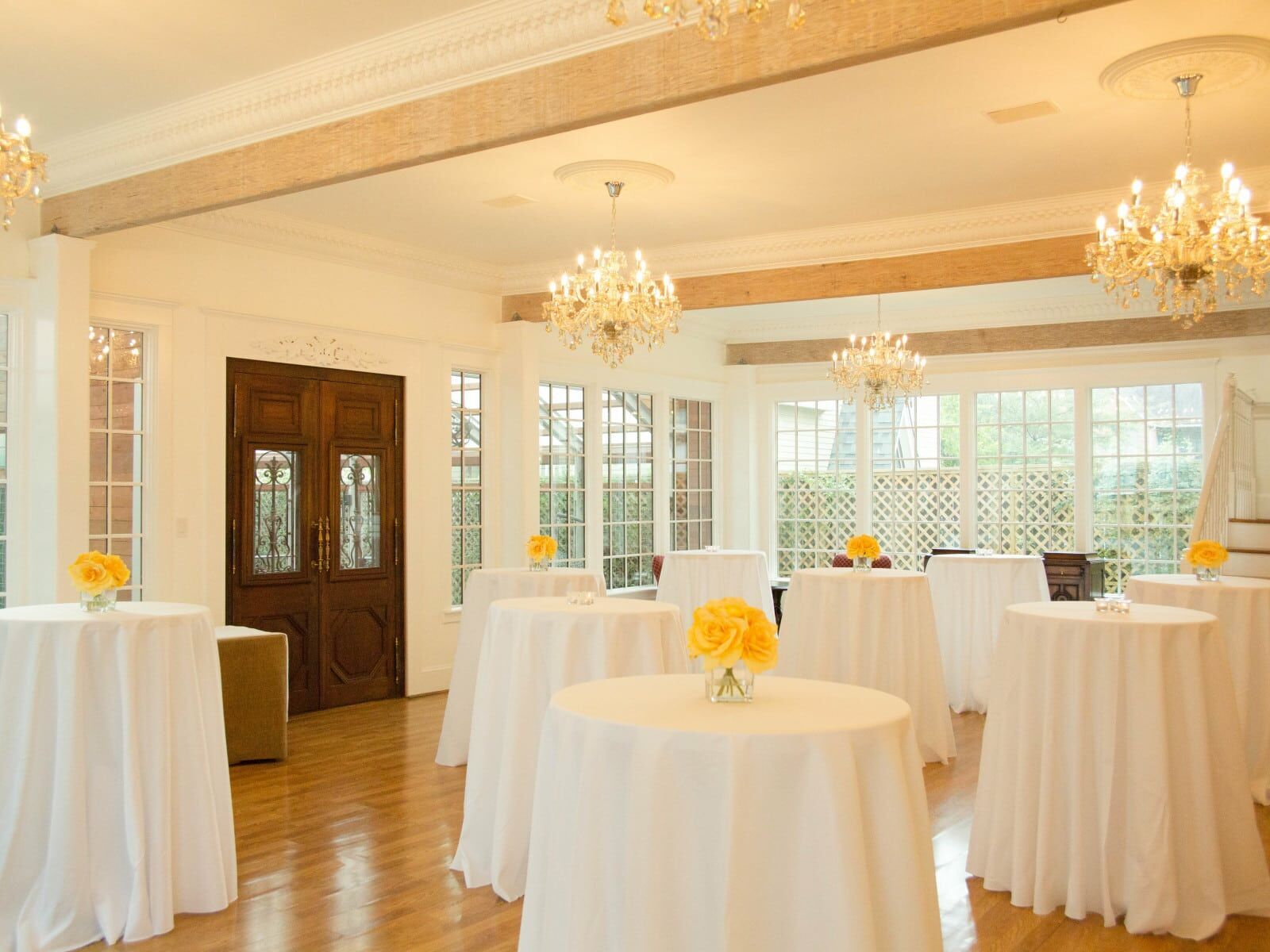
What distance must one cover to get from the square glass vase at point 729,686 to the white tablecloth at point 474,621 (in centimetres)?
367

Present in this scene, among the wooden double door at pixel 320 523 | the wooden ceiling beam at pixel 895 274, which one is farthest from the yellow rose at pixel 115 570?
the wooden ceiling beam at pixel 895 274

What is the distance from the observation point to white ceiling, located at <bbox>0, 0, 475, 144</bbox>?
4.48 metres

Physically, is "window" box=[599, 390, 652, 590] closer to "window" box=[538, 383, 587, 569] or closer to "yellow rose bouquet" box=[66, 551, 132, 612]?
"window" box=[538, 383, 587, 569]

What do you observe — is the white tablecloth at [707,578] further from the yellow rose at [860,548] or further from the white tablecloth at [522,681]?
the white tablecloth at [522,681]

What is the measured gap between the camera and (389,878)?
436cm

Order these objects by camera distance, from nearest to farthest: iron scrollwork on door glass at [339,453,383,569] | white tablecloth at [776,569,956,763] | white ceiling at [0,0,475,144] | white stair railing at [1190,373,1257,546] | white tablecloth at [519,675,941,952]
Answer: white tablecloth at [519,675,941,952], white ceiling at [0,0,475,144], white tablecloth at [776,569,956,763], iron scrollwork on door glass at [339,453,383,569], white stair railing at [1190,373,1257,546]

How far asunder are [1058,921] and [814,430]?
909cm

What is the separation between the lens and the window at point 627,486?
435 inches

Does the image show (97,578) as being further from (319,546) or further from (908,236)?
(908,236)

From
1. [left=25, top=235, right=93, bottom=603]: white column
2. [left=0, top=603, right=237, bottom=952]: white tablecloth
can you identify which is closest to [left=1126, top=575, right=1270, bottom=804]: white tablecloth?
[left=0, top=603, right=237, bottom=952]: white tablecloth

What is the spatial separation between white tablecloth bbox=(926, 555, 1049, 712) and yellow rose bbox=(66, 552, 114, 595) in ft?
A: 18.2

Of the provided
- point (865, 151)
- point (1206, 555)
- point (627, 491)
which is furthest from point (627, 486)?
point (1206, 555)

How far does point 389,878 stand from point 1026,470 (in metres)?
8.65

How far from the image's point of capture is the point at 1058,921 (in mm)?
3924
